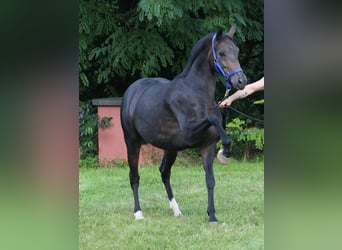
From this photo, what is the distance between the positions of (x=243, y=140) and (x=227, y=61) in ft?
15.5

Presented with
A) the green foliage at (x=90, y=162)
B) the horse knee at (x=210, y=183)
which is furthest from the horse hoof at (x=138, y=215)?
the green foliage at (x=90, y=162)

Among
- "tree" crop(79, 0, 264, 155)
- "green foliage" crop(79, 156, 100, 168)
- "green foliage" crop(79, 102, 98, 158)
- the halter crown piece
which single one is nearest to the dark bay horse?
the halter crown piece

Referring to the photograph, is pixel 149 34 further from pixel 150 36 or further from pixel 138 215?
pixel 138 215

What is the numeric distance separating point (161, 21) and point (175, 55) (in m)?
1.64

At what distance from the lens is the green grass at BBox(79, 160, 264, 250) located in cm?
393

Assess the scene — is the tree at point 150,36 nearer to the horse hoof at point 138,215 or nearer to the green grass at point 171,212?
the green grass at point 171,212

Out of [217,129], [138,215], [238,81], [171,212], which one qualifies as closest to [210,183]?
[217,129]

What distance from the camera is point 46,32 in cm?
100

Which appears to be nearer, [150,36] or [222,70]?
[222,70]

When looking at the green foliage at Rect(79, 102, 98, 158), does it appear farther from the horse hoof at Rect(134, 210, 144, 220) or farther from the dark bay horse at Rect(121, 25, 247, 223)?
the horse hoof at Rect(134, 210, 144, 220)

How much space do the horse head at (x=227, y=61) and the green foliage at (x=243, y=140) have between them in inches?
177

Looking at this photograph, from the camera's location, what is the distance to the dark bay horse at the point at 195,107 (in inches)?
176

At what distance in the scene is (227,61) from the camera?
445 centimetres

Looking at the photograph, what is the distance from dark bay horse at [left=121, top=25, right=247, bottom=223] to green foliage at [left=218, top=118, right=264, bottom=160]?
393cm
